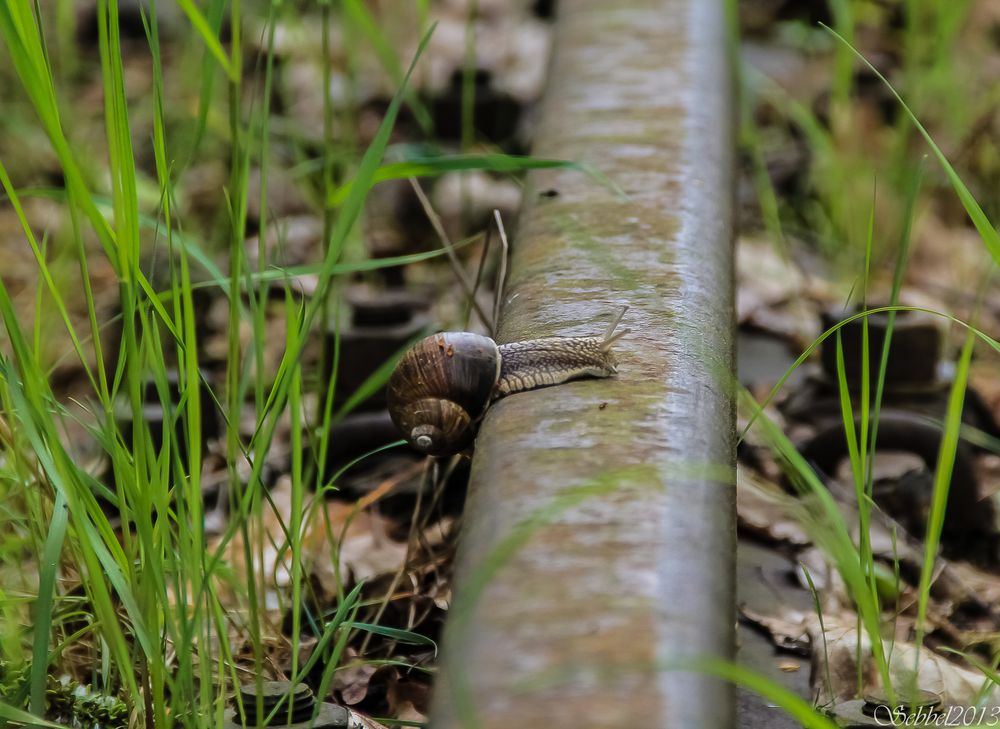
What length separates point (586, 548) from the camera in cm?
127

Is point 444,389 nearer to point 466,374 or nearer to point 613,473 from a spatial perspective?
point 466,374

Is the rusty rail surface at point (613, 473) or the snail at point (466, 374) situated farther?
the snail at point (466, 374)

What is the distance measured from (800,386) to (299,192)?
205cm

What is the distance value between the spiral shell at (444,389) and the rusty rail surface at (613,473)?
0.08 m

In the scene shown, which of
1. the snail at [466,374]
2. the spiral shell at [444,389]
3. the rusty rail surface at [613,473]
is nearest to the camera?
the rusty rail surface at [613,473]

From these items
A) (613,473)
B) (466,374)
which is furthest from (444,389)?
(613,473)

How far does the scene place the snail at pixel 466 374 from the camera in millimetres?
1658

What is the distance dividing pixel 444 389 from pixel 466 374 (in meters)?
0.05

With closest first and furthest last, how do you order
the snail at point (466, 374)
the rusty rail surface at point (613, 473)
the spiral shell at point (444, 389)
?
the rusty rail surface at point (613, 473), the snail at point (466, 374), the spiral shell at point (444, 389)

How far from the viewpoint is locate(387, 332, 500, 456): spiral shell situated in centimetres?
192

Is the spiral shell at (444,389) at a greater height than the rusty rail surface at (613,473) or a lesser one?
lesser

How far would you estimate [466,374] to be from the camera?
1.95 meters

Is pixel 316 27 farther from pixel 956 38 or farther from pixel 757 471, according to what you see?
pixel 757 471

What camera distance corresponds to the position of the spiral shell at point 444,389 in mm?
1917
